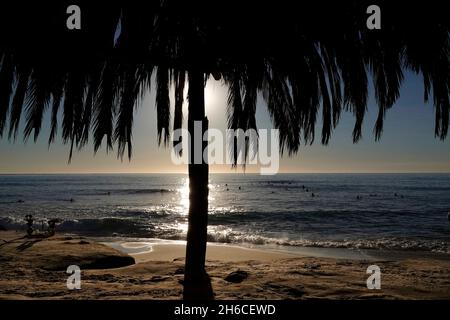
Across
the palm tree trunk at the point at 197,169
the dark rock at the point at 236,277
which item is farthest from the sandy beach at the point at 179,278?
the palm tree trunk at the point at 197,169

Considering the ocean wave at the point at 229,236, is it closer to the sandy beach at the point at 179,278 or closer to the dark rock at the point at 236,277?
the sandy beach at the point at 179,278

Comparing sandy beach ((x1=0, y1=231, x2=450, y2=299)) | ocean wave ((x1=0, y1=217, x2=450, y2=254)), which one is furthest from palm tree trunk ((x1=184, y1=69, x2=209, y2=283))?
ocean wave ((x1=0, y1=217, x2=450, y2=254))

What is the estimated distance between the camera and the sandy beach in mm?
4992

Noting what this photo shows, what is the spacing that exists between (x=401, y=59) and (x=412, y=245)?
53.9 ft

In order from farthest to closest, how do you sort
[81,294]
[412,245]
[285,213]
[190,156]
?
[285,213]
[412,245]
[81,294]
[190,156]

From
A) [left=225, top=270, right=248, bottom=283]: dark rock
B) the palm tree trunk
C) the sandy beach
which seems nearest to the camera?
the palm tree trunk

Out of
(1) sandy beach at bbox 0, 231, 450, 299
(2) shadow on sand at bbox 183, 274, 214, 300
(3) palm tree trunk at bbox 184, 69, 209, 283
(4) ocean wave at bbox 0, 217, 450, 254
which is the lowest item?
(4) ocean wave at bbox 0, 217, 450, 254

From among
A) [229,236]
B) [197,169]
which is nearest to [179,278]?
[197,169]

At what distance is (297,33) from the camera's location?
3.86 metres

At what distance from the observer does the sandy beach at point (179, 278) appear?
16.4 feet

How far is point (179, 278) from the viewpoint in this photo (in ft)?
18.9

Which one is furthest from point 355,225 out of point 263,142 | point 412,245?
point 263,142

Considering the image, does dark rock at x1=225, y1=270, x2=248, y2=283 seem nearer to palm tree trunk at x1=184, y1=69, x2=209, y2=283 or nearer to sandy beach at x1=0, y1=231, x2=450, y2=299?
sandy beach at x1=0, y1=231, x2=450, y2=299
